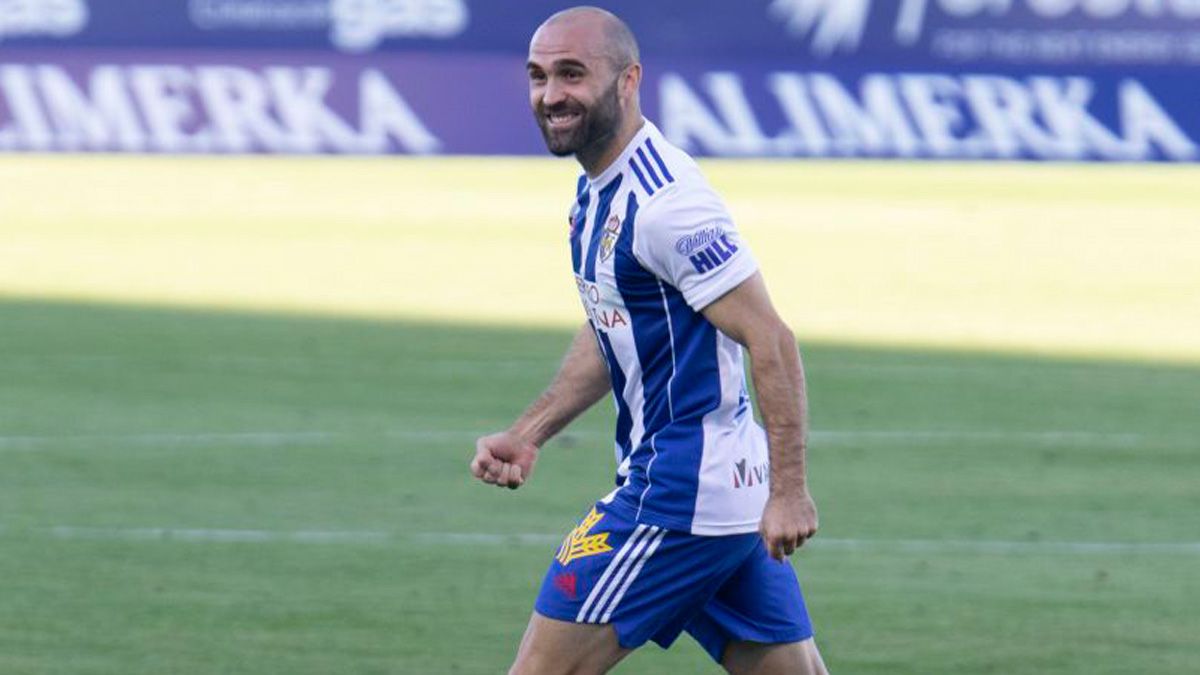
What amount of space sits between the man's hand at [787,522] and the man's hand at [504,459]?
93cm

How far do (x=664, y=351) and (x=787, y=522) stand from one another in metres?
0.56

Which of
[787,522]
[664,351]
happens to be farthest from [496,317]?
[787,522]

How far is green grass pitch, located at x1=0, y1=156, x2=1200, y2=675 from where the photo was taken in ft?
29.7

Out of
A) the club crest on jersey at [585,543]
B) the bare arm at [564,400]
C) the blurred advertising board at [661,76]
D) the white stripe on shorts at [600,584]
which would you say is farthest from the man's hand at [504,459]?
the blurred advertising board at [661,76]

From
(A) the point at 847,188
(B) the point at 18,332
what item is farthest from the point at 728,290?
(A) the point at 847,188

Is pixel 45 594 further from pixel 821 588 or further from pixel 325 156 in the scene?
pixel 325 156

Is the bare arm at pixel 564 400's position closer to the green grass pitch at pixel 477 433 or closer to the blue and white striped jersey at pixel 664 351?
the blue and white striped jersey at pixel 664 351

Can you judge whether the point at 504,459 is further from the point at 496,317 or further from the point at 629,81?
the point at 496,317

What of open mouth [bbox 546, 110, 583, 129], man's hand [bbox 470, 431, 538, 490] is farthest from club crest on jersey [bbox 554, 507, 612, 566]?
open mouth [bbox 546, 110, 583, 129]

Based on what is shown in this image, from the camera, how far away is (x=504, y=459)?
21.9ft

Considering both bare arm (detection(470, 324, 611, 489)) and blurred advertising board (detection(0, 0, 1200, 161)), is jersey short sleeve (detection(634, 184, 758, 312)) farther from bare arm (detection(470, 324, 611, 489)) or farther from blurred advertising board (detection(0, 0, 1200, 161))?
blurred advertising board (detection(0, 0, 1200, 161))

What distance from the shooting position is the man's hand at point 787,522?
19.3ft

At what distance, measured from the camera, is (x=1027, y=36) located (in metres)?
30.1

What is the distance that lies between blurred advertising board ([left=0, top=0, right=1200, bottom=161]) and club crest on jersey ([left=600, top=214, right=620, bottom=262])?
24.3 meters
